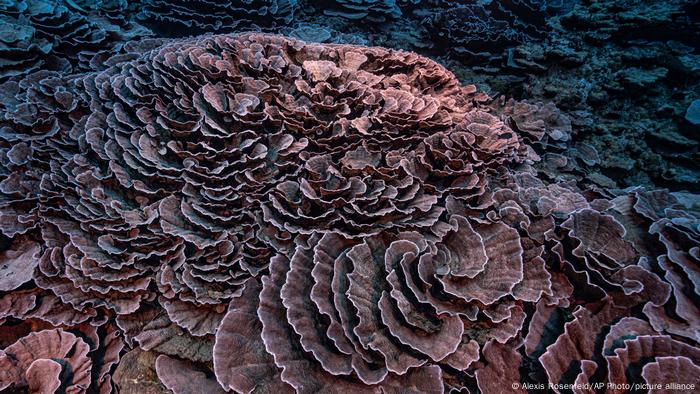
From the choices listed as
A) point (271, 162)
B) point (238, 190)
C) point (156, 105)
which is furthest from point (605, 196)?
point (156, 105)

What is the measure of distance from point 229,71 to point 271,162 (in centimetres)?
142

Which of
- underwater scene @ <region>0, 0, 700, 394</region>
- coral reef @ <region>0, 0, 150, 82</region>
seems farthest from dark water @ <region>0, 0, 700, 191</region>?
underwater scene @ <region>0, 0, 700, 394</region>

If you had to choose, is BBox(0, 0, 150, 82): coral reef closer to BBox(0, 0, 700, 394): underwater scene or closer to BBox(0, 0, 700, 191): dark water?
BBox(0, 0, 700, 191): dark water

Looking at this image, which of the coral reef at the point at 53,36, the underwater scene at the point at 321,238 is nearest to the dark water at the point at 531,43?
the coral reef at the point at 53,36

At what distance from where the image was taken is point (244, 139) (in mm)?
3564

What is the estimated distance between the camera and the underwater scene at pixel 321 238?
2455 mm

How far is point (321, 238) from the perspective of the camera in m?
2.85

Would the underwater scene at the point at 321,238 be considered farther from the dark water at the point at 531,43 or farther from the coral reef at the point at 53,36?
the coral reef at the point at 53,36

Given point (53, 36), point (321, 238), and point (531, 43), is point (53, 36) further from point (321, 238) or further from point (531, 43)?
point (531, 43)

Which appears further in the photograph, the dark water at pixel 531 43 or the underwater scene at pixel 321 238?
the dark water at pixel 531 43

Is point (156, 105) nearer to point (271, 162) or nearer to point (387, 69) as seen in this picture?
point (271, 162)

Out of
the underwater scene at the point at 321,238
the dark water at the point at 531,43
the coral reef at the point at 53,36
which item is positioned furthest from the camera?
the coral reef at the point at 53,36

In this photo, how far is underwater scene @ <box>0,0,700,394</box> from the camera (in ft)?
8.05

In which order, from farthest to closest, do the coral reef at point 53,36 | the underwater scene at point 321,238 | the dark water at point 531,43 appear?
the coral reef at point 53,36, the dark water at point 531,43, the underwater scene at point 321,238
